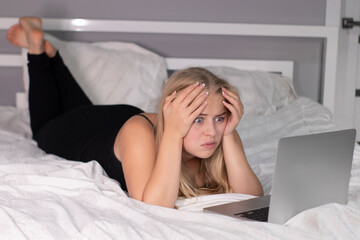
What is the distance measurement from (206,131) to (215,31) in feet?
5.05

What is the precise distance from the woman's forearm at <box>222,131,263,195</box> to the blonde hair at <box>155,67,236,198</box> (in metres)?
0.04

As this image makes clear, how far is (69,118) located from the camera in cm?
195

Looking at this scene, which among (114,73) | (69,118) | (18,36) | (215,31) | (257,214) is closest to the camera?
(257,214)

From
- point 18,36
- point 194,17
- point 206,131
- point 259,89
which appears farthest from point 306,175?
point 194,17

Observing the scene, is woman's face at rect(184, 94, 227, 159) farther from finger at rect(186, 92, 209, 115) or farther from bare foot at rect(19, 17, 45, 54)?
bare foot at rect(19, 17, 45, 54)

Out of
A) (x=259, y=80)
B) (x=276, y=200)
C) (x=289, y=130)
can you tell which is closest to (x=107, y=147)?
(x=276, y=200)

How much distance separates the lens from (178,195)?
1309 mm

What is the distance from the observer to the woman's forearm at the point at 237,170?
132 cm

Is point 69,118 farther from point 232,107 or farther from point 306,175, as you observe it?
point 306,175

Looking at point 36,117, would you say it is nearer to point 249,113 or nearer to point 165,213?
point 249,113

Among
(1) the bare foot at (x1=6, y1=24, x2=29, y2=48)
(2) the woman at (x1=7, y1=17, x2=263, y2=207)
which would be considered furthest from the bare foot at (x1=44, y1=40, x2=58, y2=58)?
(2) the woman at (x1=7, y1=17, x2=263, y2=207)

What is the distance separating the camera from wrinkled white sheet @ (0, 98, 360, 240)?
98 centimetres

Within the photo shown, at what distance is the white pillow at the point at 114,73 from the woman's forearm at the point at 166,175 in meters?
1.13

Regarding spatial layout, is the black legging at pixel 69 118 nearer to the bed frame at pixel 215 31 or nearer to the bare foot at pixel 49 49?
the bare foot at pixel 49 49
